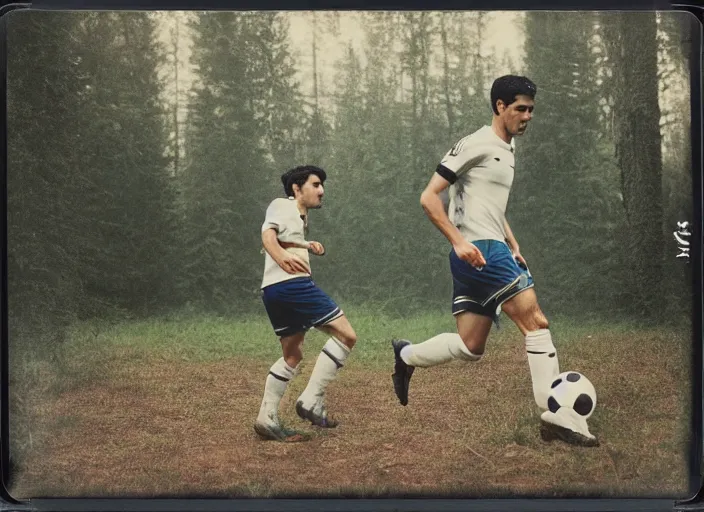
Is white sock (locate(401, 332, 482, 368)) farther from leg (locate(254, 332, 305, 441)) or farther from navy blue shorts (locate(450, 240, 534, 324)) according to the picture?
leg (locate(254, 332, 305, 441))

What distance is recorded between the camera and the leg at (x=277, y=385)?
4637 mm

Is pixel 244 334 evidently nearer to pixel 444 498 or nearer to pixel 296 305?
pixel 296 305

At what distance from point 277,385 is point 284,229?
35.4 inches

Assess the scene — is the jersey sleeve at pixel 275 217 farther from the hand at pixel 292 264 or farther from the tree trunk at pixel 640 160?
the tree trunk at pixel 640 160

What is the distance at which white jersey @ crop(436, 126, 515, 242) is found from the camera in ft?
15.3

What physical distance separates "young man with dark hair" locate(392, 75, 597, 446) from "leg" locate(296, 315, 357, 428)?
289mm

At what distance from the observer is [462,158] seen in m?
4.65

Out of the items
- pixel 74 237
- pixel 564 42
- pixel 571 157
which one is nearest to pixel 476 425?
pixel 571 157

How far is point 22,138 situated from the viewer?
471 cm

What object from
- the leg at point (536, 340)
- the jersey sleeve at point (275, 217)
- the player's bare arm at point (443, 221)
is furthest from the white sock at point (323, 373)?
the leg at point (536, 340)

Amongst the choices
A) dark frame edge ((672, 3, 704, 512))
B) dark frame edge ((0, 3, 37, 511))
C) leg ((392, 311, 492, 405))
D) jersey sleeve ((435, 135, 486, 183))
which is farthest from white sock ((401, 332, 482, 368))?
dark frame edge ((0, 3, 37, 511))

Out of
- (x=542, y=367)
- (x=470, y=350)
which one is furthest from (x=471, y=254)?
(x=542, y=367)

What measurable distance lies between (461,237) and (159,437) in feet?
6.82

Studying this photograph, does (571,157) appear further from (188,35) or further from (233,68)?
(188,35)
